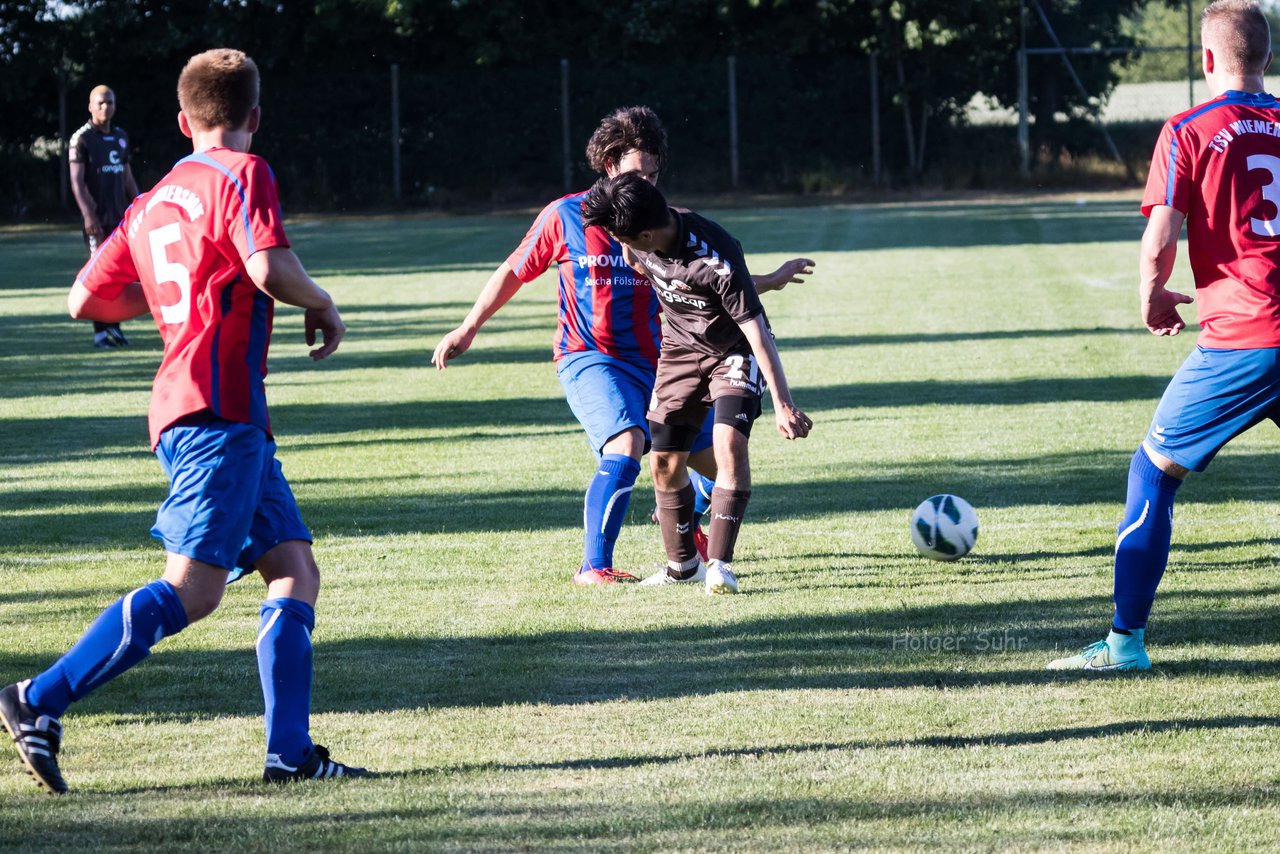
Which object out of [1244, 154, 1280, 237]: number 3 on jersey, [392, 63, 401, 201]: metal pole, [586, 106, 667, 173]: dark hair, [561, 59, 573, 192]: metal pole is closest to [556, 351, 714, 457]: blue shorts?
[586, 106, 667, 173]: dark hair

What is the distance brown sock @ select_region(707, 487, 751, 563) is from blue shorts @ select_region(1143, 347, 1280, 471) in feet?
5.56

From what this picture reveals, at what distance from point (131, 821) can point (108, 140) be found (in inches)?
485

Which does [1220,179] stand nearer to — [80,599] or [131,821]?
[131,821]

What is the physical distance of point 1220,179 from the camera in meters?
5.08

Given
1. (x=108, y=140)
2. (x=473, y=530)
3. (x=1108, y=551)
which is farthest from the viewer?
(x=108, y=140)

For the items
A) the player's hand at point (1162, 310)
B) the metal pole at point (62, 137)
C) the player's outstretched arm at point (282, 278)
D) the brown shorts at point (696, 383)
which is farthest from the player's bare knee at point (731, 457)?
the metal pole at point (62, 137)

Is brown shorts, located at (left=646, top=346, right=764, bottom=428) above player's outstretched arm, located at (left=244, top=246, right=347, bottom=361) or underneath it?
underneath

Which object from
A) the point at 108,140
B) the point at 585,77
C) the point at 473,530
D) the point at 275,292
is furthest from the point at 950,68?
the point at 275,292

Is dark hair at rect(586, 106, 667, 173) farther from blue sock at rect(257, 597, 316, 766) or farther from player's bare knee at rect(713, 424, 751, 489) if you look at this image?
blue sock at rect(257, 597, 316, 766)

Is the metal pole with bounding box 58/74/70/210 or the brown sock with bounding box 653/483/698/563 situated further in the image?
the metal pole with bounding box 58/74/70/210

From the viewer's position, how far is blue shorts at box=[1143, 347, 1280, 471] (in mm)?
5070

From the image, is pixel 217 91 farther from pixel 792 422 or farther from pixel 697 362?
pixel 697 362

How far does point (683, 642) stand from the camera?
5.73 m

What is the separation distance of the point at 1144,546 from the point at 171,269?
303 cm
